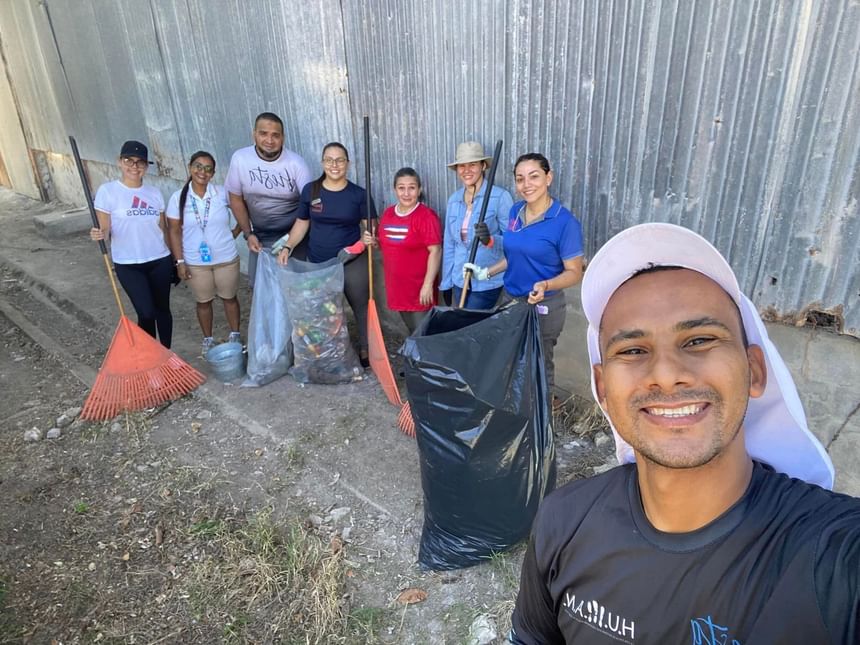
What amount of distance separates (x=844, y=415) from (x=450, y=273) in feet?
7.78

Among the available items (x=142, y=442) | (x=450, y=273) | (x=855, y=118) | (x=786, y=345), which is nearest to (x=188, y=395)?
(x=142, y=442)

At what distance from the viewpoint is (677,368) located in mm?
990

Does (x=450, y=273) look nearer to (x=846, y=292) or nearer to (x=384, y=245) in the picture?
(x=384, y=245)

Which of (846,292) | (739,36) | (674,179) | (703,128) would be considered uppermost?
(739,36)

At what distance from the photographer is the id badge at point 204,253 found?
Answer: 179 inches

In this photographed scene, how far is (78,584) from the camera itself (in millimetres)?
2818

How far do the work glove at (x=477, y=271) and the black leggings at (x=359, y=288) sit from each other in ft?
3.87

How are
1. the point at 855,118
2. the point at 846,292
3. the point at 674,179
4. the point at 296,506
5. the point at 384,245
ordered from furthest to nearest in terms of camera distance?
the point at 384,245
the point at 296,506
the point at 674,179
the point at 846,292
the point at 855,118

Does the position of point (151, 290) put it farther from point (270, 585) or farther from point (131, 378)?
point (270, 585)

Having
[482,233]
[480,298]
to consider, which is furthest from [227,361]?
[482,233]

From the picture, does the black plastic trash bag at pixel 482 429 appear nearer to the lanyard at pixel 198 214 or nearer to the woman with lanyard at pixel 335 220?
the woman with lanyard at pixel 335 220

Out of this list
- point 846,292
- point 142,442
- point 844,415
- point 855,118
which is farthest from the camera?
point 142,442

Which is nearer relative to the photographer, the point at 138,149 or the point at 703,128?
the point at 703,128

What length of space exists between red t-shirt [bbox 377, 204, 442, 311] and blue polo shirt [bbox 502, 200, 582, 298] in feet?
2.76
